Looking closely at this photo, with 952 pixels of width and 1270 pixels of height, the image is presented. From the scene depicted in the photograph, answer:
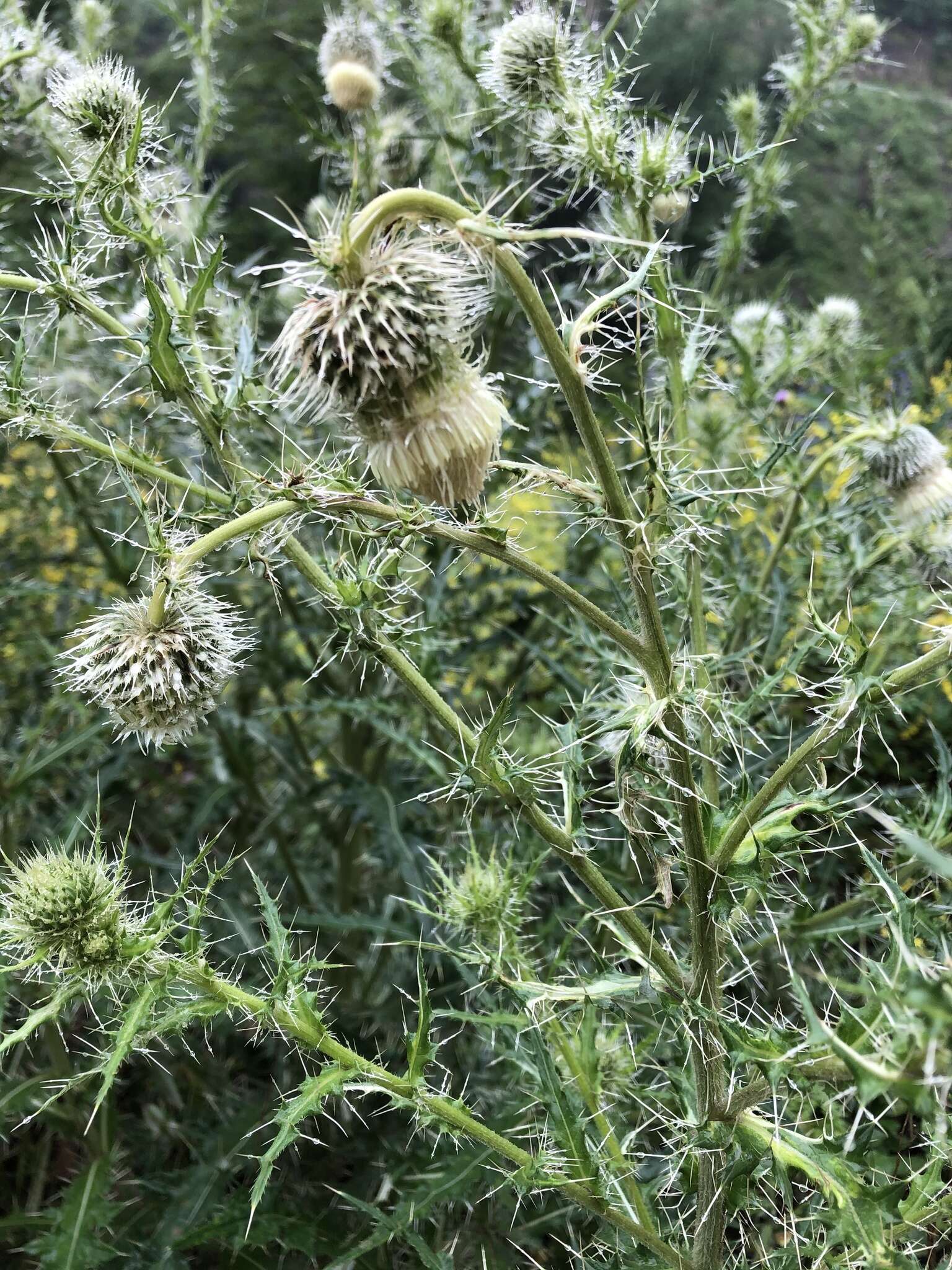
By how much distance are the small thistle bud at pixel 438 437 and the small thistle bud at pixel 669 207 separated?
870mm

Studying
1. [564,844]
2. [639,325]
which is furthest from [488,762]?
[639,325]

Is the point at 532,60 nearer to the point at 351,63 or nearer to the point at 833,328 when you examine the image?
the point at 351,63

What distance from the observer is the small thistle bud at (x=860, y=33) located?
2199 mm

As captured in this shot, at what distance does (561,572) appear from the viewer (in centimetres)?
260

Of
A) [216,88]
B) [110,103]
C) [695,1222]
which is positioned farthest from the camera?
[216,88]

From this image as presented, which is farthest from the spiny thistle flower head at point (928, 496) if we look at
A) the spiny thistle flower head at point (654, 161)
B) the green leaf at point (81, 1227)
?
the green leaf at point (81, 1227)

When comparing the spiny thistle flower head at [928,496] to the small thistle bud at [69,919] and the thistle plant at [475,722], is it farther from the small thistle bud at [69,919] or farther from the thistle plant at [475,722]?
the small thistle bud at [69,919]

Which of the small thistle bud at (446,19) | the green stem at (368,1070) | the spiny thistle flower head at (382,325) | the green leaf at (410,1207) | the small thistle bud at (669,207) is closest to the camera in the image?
the spiny thistle flower head at (382,325)

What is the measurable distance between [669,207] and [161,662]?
4.26ft

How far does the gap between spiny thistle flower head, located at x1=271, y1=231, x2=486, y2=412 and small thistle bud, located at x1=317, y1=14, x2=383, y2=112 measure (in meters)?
1.89

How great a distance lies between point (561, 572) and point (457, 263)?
64.7 inches

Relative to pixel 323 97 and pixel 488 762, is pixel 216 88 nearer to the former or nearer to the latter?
pixel 323 97

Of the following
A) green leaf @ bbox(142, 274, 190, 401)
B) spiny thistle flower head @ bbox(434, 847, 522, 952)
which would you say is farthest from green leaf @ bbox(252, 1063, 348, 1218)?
green leaf @ bbox(142, 274, 190, 401)

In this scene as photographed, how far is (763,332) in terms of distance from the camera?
8.39 feet
